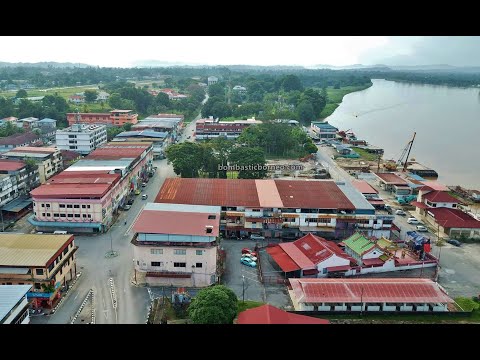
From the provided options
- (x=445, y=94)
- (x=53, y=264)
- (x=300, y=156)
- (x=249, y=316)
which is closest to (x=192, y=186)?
(x=53, y=264)

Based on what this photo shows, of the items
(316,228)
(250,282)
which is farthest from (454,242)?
(250,282)

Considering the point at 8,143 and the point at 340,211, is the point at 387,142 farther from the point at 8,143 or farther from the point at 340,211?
the point at 8,143

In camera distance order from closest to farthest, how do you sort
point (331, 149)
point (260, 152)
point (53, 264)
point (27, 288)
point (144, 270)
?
point (27, 288), point (53, 264), point (144, 270), point (260, 152), point (331, 149)

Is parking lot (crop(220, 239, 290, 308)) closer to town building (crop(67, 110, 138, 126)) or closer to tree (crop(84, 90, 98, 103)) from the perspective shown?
town building (crop(67, 110, 138, 126))

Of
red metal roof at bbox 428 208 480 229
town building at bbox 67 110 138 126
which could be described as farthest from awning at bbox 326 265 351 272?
town building at bbox 67 110 138 126

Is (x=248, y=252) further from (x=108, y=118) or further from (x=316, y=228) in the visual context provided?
(x=108, y=118)

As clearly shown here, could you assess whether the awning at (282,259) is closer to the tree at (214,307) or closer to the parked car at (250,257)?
the parked car at (250,257)

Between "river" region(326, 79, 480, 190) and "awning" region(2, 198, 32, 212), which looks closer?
"awning" region(2, 198, 32, 212)
